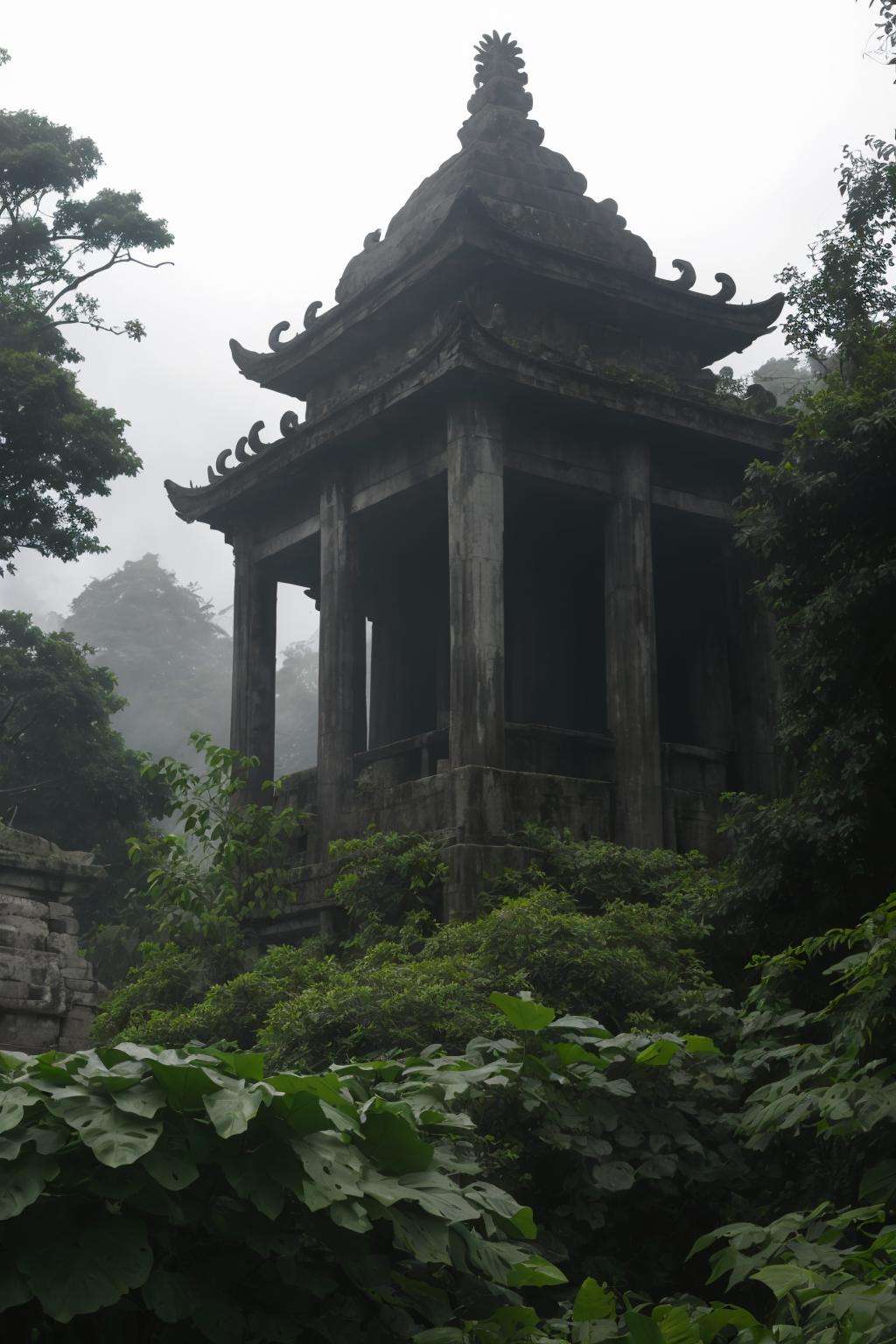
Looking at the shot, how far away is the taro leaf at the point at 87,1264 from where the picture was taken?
3.78m

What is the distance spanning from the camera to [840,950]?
938cm

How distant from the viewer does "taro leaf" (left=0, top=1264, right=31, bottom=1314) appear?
377 cm

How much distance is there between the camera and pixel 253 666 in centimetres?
1748

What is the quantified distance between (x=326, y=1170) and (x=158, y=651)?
252 ft

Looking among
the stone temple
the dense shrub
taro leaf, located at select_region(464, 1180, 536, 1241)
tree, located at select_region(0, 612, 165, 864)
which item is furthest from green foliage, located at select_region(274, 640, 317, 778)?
taro leaf, located at select_region(464, 1180, 536, 1241)

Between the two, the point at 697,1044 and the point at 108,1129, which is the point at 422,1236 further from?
the point at 697,1044

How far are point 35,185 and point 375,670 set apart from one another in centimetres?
1160

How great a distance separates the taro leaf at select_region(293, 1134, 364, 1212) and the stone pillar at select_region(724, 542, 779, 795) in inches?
470

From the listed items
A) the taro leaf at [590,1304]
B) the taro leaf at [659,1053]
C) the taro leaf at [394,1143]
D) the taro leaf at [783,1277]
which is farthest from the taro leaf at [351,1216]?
the taro leaf at [659,1053]

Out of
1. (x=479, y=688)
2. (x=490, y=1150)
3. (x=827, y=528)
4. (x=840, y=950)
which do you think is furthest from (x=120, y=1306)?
(x=479, y=688)

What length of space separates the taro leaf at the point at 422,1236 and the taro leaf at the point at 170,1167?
636 mm

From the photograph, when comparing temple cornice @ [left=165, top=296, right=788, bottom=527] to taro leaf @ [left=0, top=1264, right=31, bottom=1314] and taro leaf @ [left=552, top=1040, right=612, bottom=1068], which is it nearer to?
taro leaf @ [left=552, top=1040, right=612, bottom=1068]

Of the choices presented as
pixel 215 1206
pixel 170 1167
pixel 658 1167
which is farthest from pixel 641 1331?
pixel 658 1167

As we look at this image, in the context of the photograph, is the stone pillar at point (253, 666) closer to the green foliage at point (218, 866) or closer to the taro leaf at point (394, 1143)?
the green foliage at point (218, 866)
